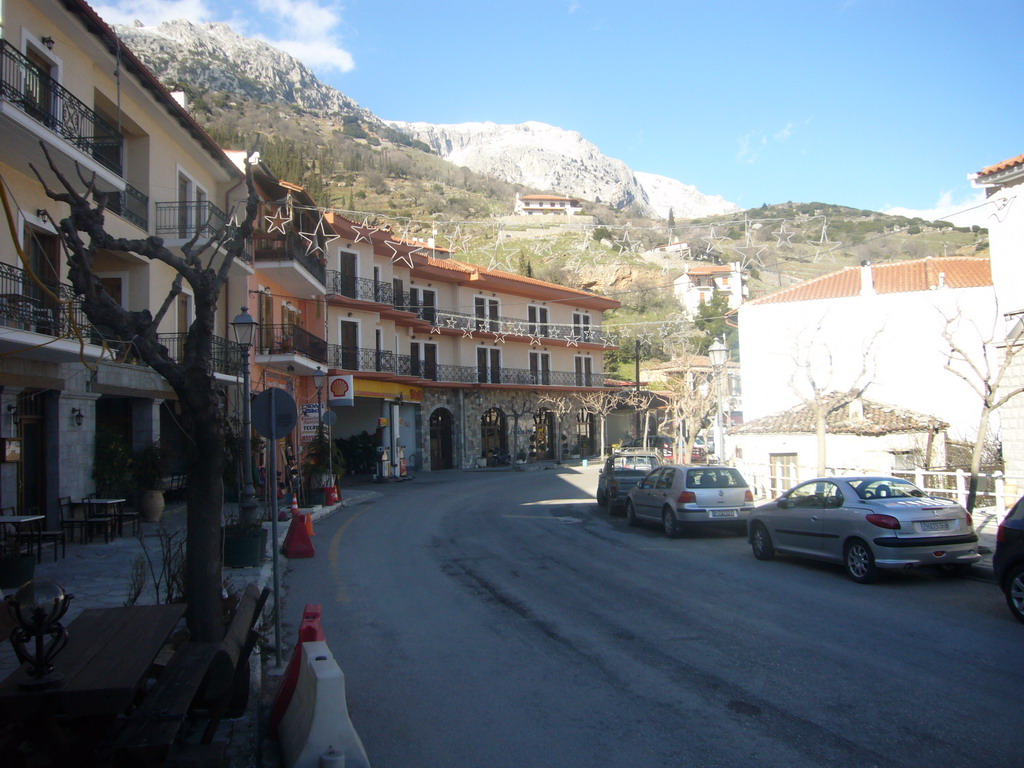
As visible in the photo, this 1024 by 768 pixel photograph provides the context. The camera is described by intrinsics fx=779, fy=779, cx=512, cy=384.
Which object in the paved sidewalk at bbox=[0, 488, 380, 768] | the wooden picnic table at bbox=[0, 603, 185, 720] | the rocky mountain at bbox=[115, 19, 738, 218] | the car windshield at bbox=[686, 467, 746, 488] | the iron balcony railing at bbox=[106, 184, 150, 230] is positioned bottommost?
the paved sidewalk at bbox=[0, 488, 380, 768]

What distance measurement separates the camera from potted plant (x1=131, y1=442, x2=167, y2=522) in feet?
60.1

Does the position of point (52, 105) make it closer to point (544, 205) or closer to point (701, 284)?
point (701, 284)

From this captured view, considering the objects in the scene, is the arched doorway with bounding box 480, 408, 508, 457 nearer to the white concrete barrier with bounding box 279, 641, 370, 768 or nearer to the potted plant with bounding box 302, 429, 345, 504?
the potted plant with bounding box 302, 429, 345, 504

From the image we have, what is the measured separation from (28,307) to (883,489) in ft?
46.1

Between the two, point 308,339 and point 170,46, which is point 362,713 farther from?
point 170,46

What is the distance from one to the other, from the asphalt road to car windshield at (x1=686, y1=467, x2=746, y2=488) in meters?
2.30

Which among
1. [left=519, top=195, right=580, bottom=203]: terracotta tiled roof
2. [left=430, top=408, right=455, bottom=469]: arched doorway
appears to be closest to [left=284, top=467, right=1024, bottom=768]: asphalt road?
[left=430, top=408, right=455, bottom=469]: arched doorway

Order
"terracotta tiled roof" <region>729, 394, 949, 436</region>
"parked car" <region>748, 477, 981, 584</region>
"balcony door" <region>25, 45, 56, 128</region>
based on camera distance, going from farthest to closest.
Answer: "terracotta tiled roof" <region>729, 394, 949, 436</region>
"balcony door" <region>25, 45, 56, 128</region>
"parked car" <region>748, 477, 981, 584</region>

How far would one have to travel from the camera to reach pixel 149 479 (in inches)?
733

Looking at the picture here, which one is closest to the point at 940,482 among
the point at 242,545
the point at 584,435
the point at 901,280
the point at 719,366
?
the point at 719,366

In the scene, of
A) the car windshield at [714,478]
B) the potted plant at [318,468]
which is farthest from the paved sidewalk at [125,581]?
the car windshield at [714,478]

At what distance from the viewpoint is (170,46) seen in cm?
12681

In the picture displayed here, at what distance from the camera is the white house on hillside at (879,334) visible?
27.7 m

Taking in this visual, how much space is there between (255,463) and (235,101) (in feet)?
320
